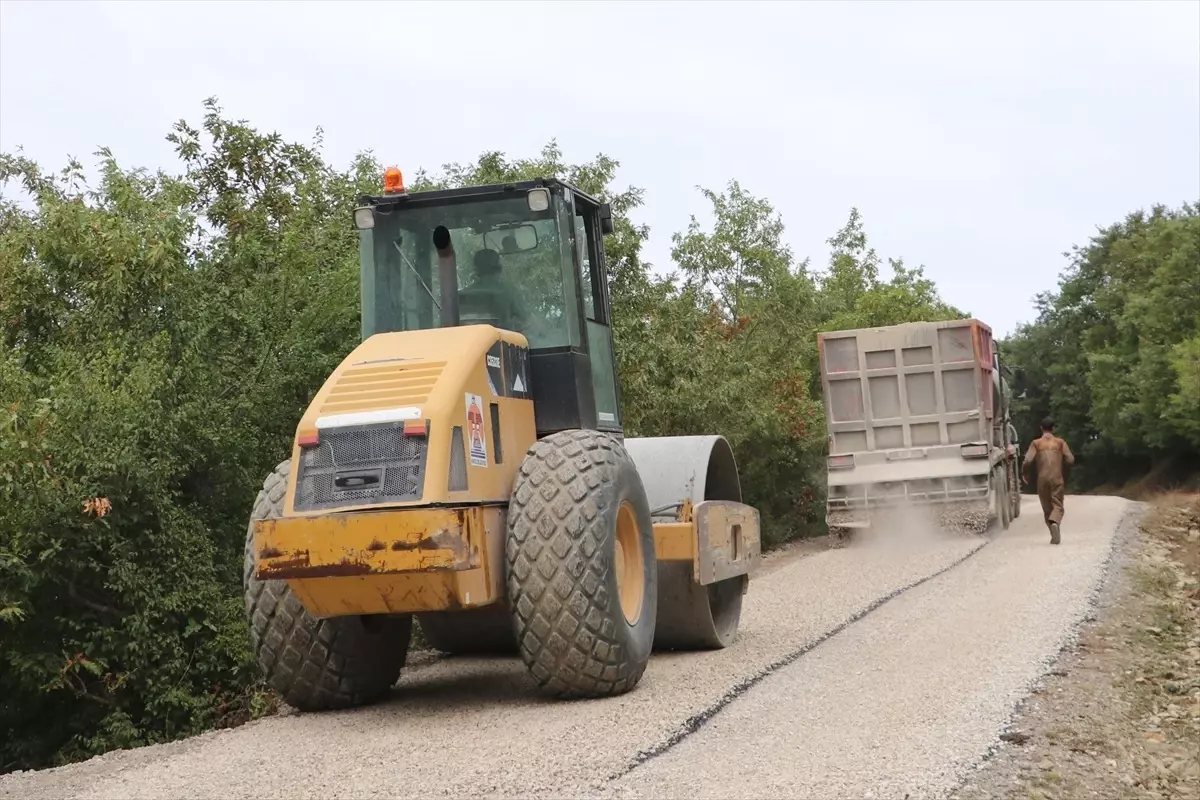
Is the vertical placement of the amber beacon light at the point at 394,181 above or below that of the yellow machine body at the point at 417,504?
above

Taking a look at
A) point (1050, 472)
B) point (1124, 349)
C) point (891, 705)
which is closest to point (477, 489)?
point (891, 705)

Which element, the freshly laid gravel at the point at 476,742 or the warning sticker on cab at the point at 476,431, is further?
the warning sticker on cab at the point at 476,431

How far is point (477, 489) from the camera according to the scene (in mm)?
7125

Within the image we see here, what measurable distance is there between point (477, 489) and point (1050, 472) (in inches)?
484

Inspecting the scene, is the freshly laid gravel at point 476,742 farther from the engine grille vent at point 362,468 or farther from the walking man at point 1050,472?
the walking man at point 1050,472

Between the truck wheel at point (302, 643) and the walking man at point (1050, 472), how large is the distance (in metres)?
11.3

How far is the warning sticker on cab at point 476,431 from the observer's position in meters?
7.14

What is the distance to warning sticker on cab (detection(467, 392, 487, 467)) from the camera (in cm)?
714

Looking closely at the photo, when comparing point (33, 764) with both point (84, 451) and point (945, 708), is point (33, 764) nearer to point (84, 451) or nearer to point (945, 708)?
point (84, 451)

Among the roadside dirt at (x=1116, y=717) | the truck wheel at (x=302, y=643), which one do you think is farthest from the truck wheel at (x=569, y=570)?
the roadside dirt at (x=1116, y=717)

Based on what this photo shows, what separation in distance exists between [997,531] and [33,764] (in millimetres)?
12349

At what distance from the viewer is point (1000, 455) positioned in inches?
790

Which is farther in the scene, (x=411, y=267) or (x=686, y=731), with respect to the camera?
(x=411, y=267)

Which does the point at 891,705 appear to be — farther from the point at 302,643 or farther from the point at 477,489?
the point at 302,643
